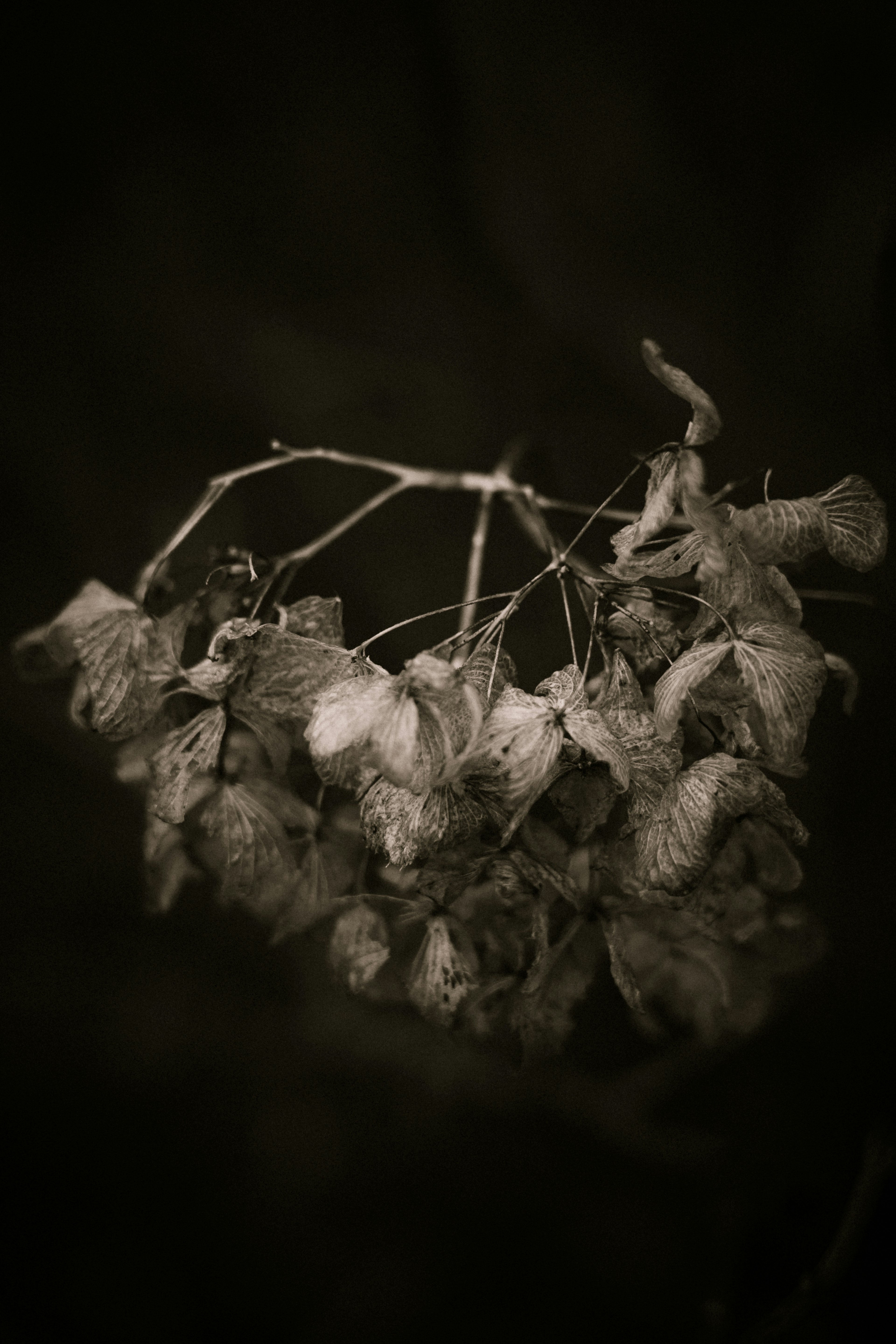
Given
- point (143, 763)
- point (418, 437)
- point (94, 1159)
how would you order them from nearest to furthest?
1. point (143, 763)
2. point (418, 437)
3. point (94, 1159)

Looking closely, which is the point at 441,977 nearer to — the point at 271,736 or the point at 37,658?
the point at 271,736

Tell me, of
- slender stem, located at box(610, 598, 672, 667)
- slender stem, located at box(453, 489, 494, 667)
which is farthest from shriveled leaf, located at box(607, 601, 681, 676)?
slender stem, located at box(453, 489, 494, 667)

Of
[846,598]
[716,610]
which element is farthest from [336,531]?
[846,598]

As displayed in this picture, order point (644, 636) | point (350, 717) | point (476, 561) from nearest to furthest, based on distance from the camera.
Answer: point (350, 717) → point (644, 636) → point (476, 561)

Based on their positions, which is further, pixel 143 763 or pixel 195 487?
pixel 195 487

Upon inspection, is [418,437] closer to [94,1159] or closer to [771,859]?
[771,859]

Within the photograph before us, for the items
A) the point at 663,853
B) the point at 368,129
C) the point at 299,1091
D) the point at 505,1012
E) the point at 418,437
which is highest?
the point at 368,129

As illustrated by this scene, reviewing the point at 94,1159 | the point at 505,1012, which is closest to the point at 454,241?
the point at 505,1012
